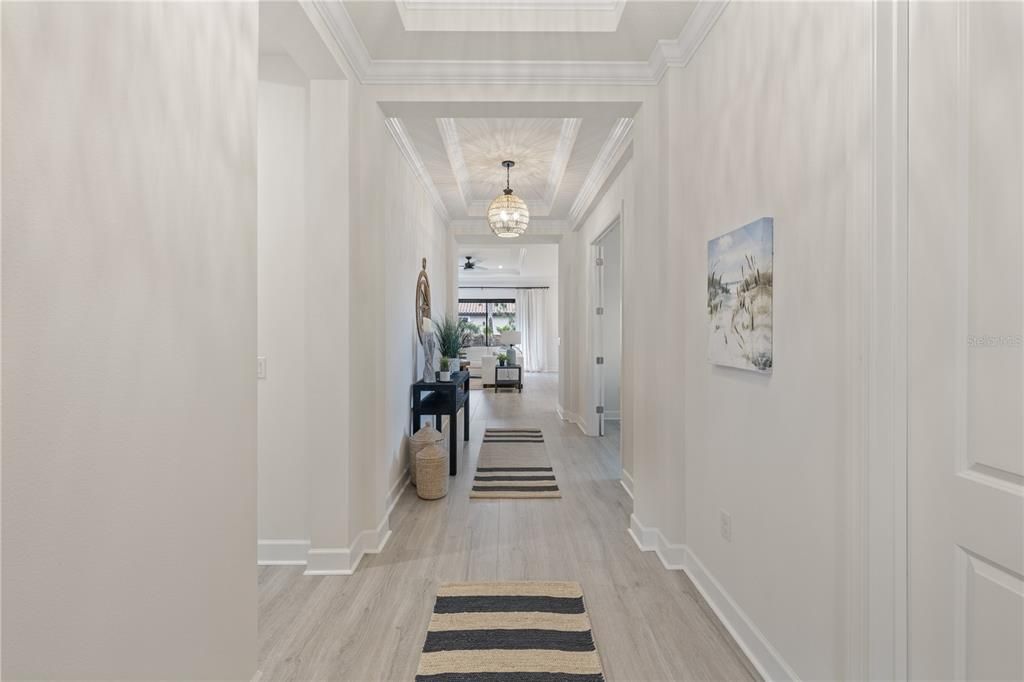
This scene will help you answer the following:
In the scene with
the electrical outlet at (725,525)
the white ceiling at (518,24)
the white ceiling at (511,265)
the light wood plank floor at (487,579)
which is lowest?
the light wood plank floor at (487,579)

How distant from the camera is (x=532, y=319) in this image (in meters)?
13.4

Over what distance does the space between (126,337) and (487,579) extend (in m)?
1.91

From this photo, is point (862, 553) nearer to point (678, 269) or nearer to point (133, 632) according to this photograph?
point (678, 269)

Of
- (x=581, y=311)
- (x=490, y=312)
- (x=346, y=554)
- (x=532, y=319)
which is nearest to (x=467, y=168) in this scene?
(x=581, y=311)

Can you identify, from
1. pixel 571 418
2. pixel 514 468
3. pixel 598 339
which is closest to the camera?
pixel 514 468

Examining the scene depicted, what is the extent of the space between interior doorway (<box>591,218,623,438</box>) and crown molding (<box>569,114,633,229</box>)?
391 mm

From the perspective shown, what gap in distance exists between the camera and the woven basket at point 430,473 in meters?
3.43

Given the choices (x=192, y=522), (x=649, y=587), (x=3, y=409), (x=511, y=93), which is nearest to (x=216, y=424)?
(x=192, y=522)

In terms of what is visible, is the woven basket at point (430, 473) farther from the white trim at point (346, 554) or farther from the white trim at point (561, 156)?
the white trim at point (561, 156)

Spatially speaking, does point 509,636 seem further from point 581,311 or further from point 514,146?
point 581,311

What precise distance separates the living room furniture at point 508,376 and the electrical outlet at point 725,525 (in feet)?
26.4

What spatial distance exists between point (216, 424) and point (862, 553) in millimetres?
1755

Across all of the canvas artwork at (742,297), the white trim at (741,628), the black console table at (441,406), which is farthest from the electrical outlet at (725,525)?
the black console table at (441,406)

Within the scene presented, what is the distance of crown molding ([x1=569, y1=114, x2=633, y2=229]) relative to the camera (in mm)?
3295
